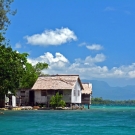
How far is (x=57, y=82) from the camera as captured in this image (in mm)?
54875

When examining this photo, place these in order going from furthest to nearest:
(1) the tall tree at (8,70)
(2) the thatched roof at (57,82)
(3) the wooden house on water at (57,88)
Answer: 1. (3) the wooden house on water at (57,88)
2. (2) the thatched roof at (57,82)
3. (1) the tall tree at (8,70)

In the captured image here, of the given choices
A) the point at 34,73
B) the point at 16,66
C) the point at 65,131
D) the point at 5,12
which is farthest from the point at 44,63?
the point at 65,131

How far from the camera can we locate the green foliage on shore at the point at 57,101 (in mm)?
52812

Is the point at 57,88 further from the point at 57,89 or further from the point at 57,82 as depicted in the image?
the point at 57,82

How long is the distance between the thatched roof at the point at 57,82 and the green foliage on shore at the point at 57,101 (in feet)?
5.33

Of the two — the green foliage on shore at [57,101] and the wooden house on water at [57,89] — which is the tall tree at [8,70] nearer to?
the green foliage on shore at [57,101]

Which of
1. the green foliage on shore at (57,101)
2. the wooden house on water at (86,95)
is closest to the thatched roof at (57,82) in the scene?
the green foliage on shore at (57,101)

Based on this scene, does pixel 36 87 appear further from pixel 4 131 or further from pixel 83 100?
pixel 4 131

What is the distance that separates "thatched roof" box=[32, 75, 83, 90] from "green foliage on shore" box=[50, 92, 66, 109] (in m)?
1.62

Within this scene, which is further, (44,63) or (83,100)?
(44,63)

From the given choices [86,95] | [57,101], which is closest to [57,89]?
[57,101]

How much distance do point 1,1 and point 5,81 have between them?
489 inches

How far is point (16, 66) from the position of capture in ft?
139

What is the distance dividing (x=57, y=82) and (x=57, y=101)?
9.91 ft
